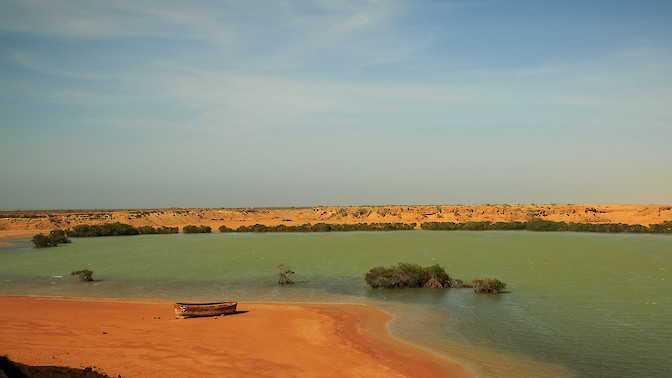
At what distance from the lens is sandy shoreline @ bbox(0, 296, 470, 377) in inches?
469

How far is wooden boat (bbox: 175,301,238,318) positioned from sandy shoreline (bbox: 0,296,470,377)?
0.34m

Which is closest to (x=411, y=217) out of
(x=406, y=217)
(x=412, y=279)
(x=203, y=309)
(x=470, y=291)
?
(x=406, y=217)

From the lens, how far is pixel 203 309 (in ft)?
58.3


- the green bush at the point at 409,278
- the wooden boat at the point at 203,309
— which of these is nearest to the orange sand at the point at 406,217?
the green bush at the point at 409,278

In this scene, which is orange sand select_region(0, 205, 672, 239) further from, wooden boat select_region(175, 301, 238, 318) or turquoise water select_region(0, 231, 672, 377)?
wooden boat select_region(175, 301, 238, 318)

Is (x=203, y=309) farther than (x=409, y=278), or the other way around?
(x=409, y=278)

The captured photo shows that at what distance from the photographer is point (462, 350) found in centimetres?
1399

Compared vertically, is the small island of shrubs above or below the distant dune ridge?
below

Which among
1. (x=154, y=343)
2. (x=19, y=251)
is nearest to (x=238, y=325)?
(x=154, y=343)

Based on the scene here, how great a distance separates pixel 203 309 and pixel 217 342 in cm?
384

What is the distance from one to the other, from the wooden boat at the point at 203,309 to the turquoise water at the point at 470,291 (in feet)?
13.2

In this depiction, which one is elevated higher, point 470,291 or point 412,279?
point 412,279

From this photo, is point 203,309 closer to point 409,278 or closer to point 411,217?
point 409,278

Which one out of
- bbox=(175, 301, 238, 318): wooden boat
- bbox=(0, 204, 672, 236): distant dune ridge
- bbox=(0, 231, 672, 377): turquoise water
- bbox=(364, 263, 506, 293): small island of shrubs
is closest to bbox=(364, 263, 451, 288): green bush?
bbox=(364, 263, 506, 293): small island of shrubs
